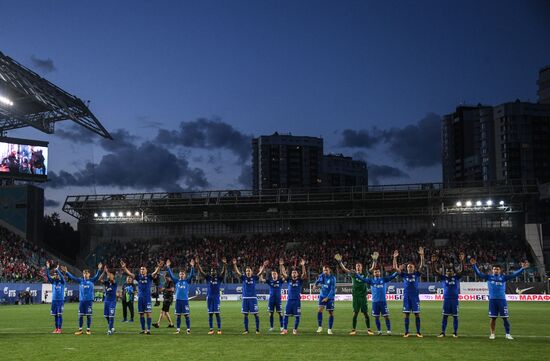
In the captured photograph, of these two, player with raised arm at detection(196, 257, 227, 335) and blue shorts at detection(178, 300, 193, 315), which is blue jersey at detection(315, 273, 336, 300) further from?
blue shorts at detection(178, 300, 193, 315)

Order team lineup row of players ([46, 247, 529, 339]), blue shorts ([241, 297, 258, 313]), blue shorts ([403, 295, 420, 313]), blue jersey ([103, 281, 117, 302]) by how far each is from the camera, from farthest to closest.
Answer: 1. blue jersey ([103, 281, 117, 302])
2. blue shorts ([241, 297, 258, 313])
3. team lineup row of players ([46, 247, 529, 339])
4. blue shorts ([403, 295, 420, 313])

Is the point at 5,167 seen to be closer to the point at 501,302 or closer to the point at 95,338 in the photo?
the point at 95,338

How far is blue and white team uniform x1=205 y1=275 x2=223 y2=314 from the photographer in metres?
25.4

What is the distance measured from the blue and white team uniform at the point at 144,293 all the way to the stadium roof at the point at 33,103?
34.3 metres

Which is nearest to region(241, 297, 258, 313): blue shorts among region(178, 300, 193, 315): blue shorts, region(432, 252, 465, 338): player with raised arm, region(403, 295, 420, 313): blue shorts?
region(178, 300, 193, 315): blue shorts

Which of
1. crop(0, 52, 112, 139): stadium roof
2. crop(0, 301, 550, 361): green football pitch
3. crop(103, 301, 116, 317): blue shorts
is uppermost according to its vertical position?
crop(0, 52, 112, 139): stadium roof

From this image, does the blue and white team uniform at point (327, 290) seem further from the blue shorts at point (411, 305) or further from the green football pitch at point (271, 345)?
the blue shorts at point (411, 305)

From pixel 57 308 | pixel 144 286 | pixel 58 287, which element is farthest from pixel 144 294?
pixel 58 287

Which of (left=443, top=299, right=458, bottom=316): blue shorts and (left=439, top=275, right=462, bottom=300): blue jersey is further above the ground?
(left=439, top=275, right=462, bottom=300): blue jersey

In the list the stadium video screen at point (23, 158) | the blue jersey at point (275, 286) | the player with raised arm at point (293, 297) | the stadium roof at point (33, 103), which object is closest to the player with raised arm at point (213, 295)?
the blue jersey at point (275, 286)

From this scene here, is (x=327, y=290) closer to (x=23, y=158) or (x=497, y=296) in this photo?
(x=497, y=296)

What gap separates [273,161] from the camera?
194m

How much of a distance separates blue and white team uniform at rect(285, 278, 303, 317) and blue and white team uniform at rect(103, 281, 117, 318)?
7.24 meters

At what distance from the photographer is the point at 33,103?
61.1 meters
